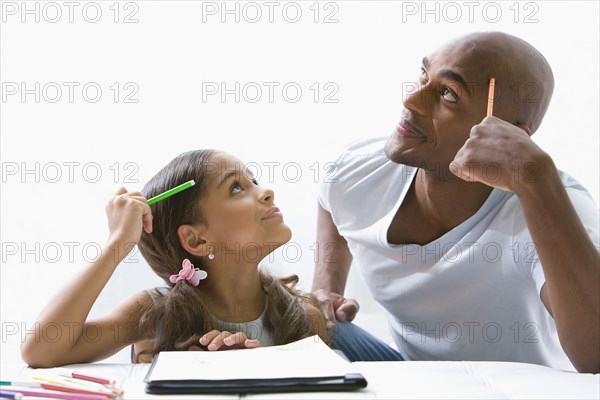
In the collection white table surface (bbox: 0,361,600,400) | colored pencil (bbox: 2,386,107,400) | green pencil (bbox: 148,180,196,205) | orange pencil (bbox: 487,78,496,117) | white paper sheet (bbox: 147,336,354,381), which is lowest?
white table surface (bbox: 0,361,600,400)

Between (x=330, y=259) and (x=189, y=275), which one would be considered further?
(x=330, y=259)

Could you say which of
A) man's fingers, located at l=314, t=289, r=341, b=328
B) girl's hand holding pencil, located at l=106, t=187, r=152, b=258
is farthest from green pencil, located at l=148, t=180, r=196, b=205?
man's fingers, located at l=314, t=289, r=341, b=328

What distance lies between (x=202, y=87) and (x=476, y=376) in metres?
1.07

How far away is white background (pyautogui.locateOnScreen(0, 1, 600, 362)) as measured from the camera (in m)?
1.81

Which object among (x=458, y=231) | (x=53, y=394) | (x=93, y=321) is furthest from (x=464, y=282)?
(x=53, y=394)

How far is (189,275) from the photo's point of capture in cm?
128

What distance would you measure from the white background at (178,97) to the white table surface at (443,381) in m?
0.75

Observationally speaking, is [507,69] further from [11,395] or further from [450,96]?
[11,395]

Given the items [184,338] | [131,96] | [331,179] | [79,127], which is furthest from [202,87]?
[184,338]

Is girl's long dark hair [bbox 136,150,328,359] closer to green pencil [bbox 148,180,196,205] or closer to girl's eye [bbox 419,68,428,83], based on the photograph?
green pencil [bbox 148,180,196,205]

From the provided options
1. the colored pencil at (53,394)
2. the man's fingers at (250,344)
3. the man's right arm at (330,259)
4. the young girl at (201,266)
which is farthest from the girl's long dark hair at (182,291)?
the colored pencil at (53,394)

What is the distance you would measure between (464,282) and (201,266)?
0.49 meters

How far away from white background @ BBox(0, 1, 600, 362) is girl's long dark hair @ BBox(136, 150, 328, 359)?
1.60 feet

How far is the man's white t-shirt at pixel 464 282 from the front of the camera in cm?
139
